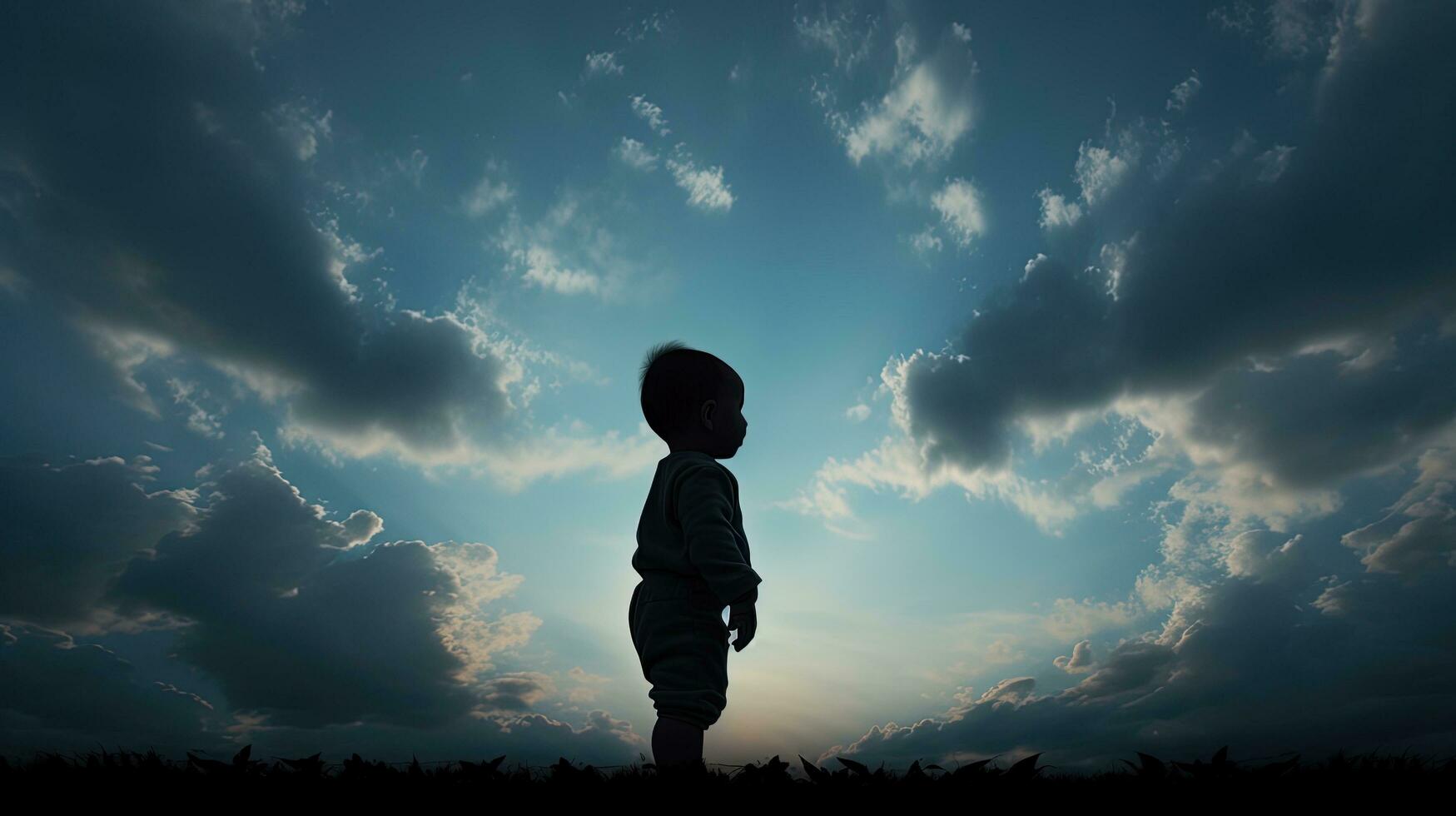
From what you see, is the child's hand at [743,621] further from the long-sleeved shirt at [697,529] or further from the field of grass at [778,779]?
the field of grass at [778,779]

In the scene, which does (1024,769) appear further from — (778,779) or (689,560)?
(689,560)

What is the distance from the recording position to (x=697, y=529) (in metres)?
6.07

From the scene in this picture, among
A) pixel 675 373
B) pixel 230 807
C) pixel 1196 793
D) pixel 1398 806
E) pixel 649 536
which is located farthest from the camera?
pixel 675 373

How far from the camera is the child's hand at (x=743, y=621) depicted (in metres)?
5.85

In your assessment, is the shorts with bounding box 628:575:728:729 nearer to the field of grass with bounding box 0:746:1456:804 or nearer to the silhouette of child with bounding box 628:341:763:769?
the silhouette of child with bounding box 628:341:763:769

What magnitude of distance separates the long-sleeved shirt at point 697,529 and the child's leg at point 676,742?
0.95 meters

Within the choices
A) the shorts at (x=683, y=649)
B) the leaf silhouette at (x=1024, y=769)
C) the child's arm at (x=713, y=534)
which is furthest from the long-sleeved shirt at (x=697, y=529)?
the leaf silhouette at (x=1024, y=769)

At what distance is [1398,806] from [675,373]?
17.5 ft

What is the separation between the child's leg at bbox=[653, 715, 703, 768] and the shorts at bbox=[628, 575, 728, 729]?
0.05 m

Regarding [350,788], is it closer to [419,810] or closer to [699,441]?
[419,810]

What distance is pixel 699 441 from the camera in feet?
22.9

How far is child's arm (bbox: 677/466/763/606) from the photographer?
19.2ft

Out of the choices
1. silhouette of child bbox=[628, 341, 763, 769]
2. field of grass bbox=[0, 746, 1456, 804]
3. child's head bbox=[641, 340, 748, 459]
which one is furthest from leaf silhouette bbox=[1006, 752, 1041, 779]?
child's head bbox=[641, 340, 748, 459]

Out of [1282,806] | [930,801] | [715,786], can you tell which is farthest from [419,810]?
[1282,806]
